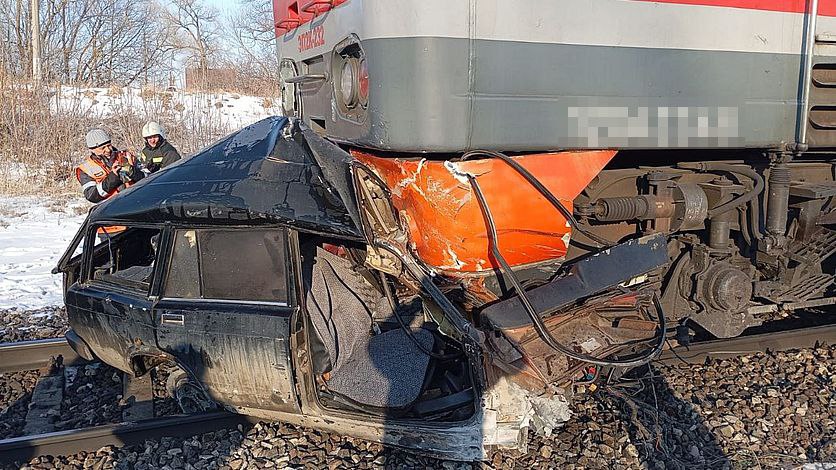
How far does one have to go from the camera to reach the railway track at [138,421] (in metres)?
3.83

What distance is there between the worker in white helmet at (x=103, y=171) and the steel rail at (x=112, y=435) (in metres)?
3.69

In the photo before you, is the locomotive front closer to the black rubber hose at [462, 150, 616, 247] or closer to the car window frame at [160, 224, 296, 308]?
the black rubber hose at [462, 150, 616, 247]

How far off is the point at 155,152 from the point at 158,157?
0.09 m

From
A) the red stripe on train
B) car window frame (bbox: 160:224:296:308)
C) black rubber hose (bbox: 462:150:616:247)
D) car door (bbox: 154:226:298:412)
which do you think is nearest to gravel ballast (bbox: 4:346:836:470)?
car door (bbox: 154:226:298:412)

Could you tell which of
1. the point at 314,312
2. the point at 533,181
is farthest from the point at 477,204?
the point at 314,312

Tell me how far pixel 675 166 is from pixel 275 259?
2.55 m

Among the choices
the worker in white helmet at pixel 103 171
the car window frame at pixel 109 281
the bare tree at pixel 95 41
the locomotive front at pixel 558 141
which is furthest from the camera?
the bare tree at pixel 95 41

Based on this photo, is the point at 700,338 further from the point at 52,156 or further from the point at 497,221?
the point at 52,156

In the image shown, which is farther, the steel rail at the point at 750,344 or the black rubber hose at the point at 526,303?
the steel rail at the point at 750,344

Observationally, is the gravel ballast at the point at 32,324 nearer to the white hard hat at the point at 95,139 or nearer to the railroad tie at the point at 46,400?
the railroad tie at the point at 46,400

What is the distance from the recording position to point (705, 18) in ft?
11.7

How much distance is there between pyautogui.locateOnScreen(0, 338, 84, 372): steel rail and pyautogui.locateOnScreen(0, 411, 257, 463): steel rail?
136cm

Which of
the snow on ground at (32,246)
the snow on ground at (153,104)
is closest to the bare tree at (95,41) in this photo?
the snow on ground at (153,104)

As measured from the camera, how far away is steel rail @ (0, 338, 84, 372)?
5.06 metres
